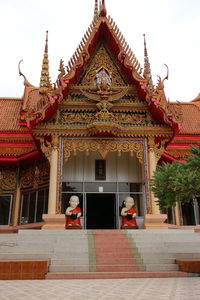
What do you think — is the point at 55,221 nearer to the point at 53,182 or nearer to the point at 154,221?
the point at 53,182

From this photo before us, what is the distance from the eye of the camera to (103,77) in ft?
38.5

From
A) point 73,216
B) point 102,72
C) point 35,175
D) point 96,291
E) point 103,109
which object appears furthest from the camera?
point 35,175

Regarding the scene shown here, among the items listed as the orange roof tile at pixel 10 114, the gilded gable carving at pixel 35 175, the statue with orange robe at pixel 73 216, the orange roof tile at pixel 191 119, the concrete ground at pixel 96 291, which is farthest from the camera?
the orange roof tile at pixel 191 119

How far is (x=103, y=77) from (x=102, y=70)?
434 mm

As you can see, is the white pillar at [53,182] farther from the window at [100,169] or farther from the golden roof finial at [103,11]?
the golden roof finial at [103,11]

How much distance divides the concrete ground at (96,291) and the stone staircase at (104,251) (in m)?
0.97

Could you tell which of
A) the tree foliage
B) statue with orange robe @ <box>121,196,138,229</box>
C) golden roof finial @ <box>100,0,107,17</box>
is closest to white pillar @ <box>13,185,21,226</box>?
statue with orange robe @ <box>121,196,138,229</box>

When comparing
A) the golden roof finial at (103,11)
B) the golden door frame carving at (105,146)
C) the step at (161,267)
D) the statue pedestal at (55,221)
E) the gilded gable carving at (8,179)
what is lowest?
the step at (161,267)

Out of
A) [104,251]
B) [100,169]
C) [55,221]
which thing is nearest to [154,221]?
[104,251]

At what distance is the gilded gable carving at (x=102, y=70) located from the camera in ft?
38.5

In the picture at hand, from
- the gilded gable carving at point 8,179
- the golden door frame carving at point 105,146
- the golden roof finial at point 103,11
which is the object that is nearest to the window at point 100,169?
the golden door frame carving at point 105,146

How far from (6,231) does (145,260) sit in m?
7.01

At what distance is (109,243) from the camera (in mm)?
7660

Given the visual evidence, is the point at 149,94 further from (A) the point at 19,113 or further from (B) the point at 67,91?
(A) the point at 19,113
